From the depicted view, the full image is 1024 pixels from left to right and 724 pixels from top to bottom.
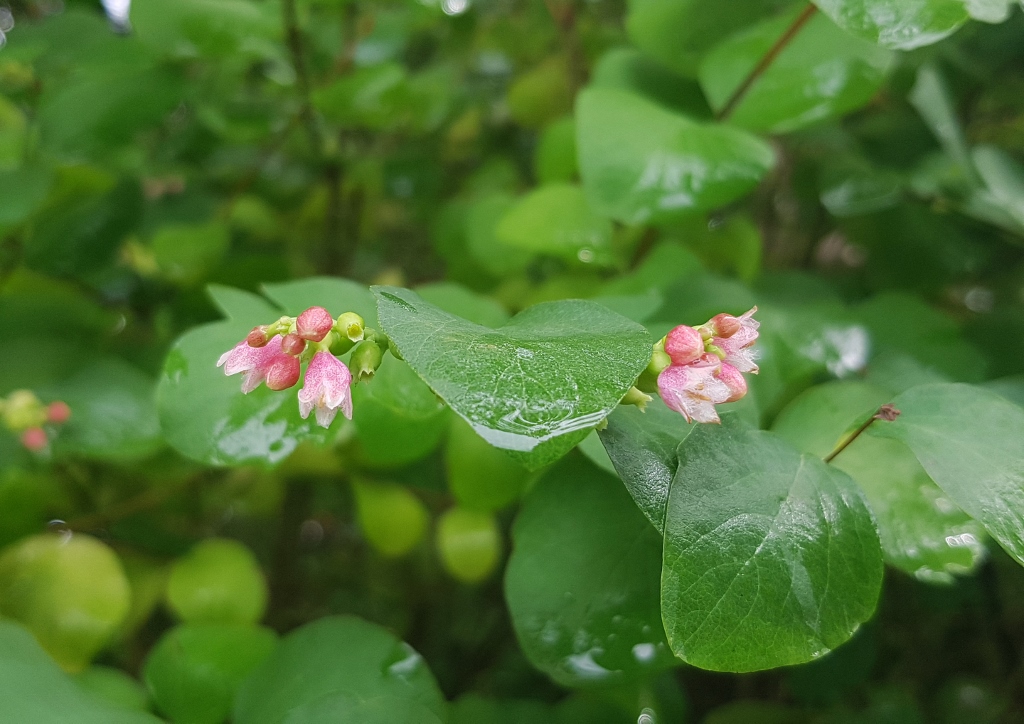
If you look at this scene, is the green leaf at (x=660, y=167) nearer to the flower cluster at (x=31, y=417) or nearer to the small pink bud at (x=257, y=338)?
the small pink bud at (x=257, y=338)

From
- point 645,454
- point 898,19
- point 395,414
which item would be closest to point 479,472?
point 395,414

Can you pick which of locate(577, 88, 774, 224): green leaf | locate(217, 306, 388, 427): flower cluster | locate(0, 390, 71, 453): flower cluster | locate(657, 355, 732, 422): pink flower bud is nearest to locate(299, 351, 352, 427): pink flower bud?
locate(217, 306, 388, 427): flower cluster

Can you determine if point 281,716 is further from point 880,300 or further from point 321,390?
point 880,300

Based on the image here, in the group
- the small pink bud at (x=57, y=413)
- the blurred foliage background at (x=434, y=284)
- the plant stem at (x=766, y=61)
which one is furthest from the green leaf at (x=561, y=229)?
the small pink bud at (x=57, y=413)

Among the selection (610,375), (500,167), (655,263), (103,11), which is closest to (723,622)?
(610,375)

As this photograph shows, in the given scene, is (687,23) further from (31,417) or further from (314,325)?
(31,417)
